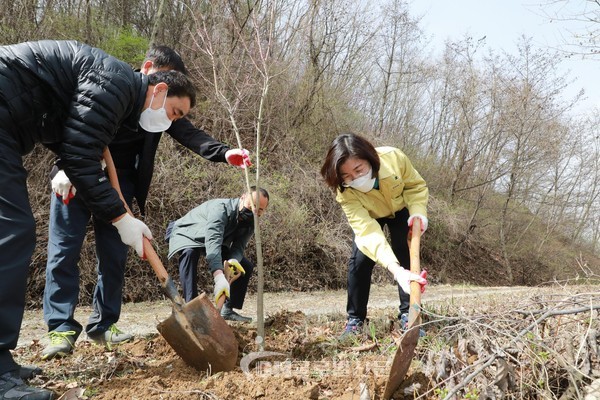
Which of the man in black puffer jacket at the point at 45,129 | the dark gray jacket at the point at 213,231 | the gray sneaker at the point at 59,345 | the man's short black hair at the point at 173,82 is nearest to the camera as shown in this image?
the man in black puffer jacket at the point at 45,129

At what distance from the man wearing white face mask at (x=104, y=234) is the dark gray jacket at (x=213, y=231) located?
721 mm

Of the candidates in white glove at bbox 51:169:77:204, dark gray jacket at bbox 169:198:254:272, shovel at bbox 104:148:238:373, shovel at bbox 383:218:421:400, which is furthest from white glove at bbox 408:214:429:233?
white glove at bbox 51:169:77:204

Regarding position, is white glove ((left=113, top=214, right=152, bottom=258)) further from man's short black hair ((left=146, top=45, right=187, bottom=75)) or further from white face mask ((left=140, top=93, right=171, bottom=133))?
man's short black hair ((left=146, top=45, right=187, bottom=75))

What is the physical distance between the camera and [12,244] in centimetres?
216

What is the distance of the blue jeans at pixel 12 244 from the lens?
6.90 ft

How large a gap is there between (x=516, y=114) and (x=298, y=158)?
8510 mm

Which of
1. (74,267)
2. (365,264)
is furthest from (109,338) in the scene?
(365,264)

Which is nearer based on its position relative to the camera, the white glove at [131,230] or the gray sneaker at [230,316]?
the white glove at [131,230]

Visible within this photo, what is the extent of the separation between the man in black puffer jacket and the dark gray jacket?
138 cm

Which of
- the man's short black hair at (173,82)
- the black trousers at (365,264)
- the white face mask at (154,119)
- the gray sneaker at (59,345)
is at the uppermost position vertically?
the man's short black hair at (173,82)

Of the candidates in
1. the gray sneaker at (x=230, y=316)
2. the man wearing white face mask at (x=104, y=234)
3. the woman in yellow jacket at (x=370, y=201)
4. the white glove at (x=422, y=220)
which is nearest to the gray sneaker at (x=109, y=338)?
the man wearing white face mask at (x=104, y=234)

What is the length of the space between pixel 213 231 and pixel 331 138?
9699mm

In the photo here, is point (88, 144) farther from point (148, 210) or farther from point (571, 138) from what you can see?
point (571, 138)

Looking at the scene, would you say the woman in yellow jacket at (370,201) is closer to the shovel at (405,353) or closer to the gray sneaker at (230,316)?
the shovel at (405,353)
